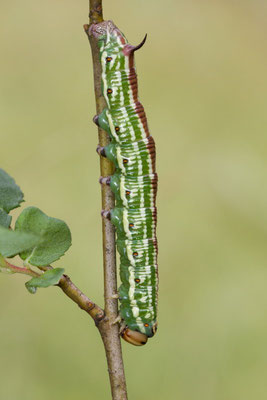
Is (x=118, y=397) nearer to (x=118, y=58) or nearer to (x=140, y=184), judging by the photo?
(x=140, y=184)

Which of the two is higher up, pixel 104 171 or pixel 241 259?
pixel 104 171

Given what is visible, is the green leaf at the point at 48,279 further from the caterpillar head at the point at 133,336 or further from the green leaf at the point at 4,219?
the caterpillar head at the point at 133,336

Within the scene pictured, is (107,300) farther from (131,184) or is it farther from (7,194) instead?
(131,184)

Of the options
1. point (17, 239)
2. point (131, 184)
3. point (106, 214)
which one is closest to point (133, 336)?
point (131, 184)

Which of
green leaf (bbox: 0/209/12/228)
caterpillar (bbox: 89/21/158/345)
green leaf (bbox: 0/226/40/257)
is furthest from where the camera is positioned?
caterpillar (bbox: 89/21/158/345)

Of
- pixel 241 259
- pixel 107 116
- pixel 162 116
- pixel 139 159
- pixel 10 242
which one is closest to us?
pixel 10 242

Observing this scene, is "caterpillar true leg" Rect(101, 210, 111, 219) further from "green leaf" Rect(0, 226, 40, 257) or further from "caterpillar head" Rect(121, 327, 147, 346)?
"caterpillar head" Rect(121, 327, 147, 346)

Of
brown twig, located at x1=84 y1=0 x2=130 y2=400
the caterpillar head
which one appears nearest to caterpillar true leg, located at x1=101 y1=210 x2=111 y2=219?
brown twig, located at x1=84 y1=0 x2=130 y2=400

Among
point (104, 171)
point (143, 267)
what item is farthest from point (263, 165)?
point (104, 171)
